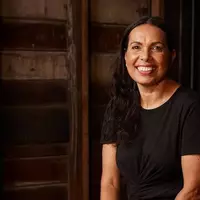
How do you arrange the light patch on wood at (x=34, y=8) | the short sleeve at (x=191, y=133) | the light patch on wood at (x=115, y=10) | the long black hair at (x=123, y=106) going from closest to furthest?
1. the short sleeve at (x=191, y=133)
2. the long black hair at (x=123, y=106)
3. the light patch on wood at (x=34, y=8)
4. the light patch on wood at (x=115, y=10)

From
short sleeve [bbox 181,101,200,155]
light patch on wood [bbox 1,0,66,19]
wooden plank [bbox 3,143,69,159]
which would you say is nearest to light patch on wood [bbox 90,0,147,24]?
light patch on wood [bbox 1,0,66,19]

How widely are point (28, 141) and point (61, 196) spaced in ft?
1.19

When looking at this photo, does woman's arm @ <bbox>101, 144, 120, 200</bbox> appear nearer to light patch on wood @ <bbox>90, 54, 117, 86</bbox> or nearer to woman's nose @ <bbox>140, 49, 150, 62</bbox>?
woman's nose @ <bbox>140, 49, 150, 62</bbox>

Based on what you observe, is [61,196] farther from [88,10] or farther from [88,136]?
[88,10]

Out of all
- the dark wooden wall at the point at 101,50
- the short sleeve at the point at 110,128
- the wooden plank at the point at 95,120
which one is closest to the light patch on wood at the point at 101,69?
the dark wooden wall at the point at 101,50

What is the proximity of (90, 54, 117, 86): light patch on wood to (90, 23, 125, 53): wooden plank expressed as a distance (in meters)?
0.03

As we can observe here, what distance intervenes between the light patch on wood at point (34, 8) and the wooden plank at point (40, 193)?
2.99 feet

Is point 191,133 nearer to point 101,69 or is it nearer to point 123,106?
point 123,106

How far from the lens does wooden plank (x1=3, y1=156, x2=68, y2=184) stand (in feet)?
6.28

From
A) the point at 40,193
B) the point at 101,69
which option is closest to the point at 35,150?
the point at 40,193

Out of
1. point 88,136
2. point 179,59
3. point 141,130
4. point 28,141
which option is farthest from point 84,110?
point 141,130

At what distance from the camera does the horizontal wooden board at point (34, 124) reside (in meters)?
1.89

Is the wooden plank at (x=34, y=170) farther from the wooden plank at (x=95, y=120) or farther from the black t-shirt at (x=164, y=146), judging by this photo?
the black t-shirt at (x=164, y=146)

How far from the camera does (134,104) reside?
1238 mm
